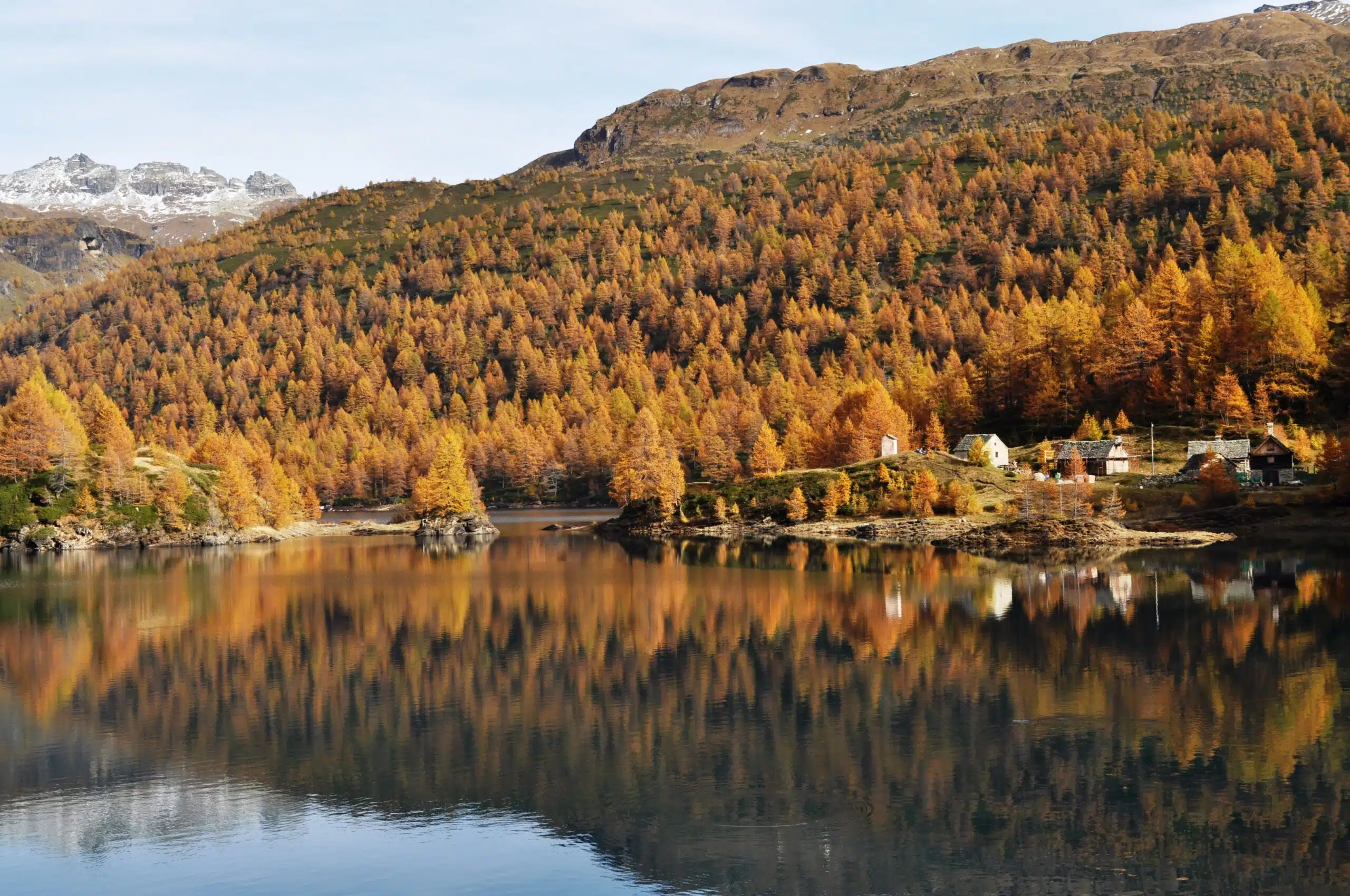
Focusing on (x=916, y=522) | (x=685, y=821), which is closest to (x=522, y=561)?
(x=916, y=522)

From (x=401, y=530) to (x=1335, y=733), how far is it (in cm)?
13100

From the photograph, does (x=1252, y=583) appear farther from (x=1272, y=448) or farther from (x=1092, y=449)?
(x=1092, y=449)

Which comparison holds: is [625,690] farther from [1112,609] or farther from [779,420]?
[779,420]

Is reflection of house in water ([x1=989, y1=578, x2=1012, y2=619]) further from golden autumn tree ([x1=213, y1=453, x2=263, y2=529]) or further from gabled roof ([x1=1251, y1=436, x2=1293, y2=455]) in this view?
golden autumn tree ([x1=213, y1=453, x2=263, y2=529])

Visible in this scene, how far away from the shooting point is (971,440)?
12712cm

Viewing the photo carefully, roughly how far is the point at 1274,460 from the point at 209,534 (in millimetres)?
119001

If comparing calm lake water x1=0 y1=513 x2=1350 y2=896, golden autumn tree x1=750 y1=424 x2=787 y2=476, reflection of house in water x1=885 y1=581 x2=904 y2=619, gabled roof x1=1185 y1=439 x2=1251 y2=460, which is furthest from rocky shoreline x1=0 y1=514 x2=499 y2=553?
gabled roof x1=1185 y1=439 x2=1251 y2=460

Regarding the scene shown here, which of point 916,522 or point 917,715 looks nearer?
point 917,715

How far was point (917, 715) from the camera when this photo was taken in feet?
136

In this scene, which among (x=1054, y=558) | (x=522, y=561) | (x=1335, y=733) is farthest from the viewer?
(x=522, y=561)

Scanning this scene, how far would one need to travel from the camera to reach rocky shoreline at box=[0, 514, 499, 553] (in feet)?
403

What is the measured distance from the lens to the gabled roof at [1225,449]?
109 m

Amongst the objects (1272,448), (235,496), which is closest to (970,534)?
(1272,448)

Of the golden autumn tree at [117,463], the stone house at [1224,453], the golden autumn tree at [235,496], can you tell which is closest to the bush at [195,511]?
the golden autumn tree at [235,496]
